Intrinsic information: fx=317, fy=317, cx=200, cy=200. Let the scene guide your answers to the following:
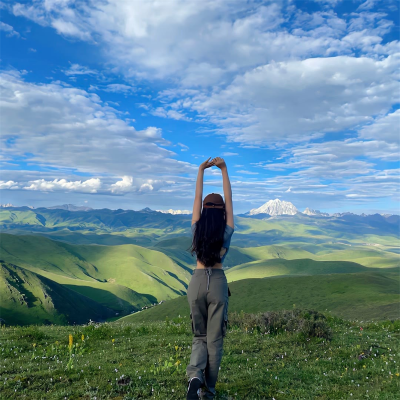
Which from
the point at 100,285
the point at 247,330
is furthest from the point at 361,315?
the point at 100,285

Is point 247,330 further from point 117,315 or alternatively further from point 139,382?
point 117,315

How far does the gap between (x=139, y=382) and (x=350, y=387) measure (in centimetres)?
521

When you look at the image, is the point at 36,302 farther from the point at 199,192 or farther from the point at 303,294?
the point at 199,192

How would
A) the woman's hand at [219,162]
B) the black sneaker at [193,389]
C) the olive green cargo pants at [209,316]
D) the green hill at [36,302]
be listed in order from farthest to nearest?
the green hill at [36,302]
the woman's hand at [219,162]
the olive green cargo pants at [209,316]
the black sneaker at [193,389]

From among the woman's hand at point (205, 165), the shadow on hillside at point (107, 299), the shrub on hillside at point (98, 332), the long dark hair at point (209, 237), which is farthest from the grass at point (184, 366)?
the shadow on hillside at point (107, 299)

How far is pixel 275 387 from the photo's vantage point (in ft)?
25.4

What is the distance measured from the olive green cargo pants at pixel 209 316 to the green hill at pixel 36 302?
5273 inches

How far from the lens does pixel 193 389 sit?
5887 millimetres

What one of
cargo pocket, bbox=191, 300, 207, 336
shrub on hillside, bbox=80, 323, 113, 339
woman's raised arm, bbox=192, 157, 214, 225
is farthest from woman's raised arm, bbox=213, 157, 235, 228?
shrub on hillside, bbox=80, 323, 113, 339

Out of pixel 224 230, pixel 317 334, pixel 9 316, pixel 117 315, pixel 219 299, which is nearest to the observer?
pixel 219 299

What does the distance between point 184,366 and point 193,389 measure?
3.37m

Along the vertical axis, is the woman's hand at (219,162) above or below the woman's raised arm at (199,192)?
above

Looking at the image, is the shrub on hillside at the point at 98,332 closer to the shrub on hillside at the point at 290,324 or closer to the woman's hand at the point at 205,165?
the shrub on hillside at the point at 290,324

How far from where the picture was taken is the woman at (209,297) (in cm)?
647
